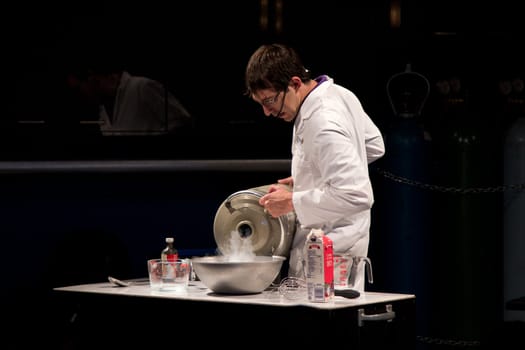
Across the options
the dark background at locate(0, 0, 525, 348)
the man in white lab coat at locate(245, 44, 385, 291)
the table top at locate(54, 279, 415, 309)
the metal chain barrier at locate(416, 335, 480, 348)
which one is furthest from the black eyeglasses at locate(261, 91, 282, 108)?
the metal chain barrier at locate(416, 335, 480, 348)

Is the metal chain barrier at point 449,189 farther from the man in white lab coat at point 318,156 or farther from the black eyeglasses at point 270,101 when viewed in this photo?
the black eyeglasses at point 270,101

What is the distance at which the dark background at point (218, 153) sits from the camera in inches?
200

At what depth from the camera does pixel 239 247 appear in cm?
332

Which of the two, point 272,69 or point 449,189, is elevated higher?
point 272,69

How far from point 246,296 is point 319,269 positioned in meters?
0.30

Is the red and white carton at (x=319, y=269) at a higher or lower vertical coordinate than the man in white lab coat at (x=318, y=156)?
lower

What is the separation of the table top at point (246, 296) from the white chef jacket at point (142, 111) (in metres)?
2.00

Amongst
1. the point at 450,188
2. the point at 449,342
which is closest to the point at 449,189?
the point at 450,188

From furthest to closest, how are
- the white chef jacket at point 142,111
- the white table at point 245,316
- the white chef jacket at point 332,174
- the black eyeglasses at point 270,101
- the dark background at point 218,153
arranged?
the white chef jacket at point 142,111
the dark background at point 218,153
the black eyeglasses at point 270,101
the white chef jacket at point 332,174
the white table at point 245,316

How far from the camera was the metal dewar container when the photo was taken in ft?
10.9

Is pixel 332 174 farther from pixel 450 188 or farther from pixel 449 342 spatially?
pixel 449 342

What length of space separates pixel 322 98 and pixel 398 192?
200cm

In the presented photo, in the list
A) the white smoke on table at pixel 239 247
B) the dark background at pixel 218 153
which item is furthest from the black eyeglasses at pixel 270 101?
the dark background at pixel 218 153

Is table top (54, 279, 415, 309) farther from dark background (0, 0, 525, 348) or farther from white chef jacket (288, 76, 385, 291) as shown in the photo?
dark background (0, 0, 525, 348)
